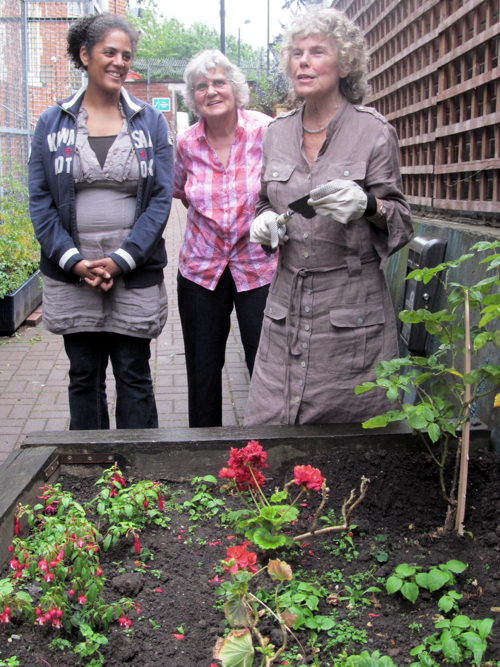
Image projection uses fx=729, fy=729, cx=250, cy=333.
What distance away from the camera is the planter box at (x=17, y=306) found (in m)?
6.82

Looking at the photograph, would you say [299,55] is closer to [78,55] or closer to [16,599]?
[78,55]

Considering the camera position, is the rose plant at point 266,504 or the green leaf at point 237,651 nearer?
the green leaf at point 237,651

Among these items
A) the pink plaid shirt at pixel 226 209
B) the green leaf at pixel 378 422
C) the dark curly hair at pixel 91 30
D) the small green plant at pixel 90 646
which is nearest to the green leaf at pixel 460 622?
the green leaf at pixel 378 422

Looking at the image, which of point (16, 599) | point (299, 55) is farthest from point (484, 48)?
point (16, 599)

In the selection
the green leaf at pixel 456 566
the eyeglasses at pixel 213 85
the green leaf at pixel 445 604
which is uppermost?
the eyeglasses at pixel 213 85

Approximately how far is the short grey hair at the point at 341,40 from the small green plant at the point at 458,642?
73.7 inches

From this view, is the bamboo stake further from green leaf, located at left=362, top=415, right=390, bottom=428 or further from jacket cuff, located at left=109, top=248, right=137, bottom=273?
jacket cuff, located at left=109, top=248, right=137, bottom=273

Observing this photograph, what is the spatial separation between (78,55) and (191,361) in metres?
1.51

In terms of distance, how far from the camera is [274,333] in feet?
9.20

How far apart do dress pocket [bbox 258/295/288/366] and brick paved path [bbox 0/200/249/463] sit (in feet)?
6.17

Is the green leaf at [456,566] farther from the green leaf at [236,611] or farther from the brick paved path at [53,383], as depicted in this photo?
the brick paved path at [53,383]

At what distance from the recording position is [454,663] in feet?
4.90

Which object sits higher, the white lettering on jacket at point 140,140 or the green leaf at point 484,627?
the white lettering on jacket at point 140,140

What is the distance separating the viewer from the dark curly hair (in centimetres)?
313
